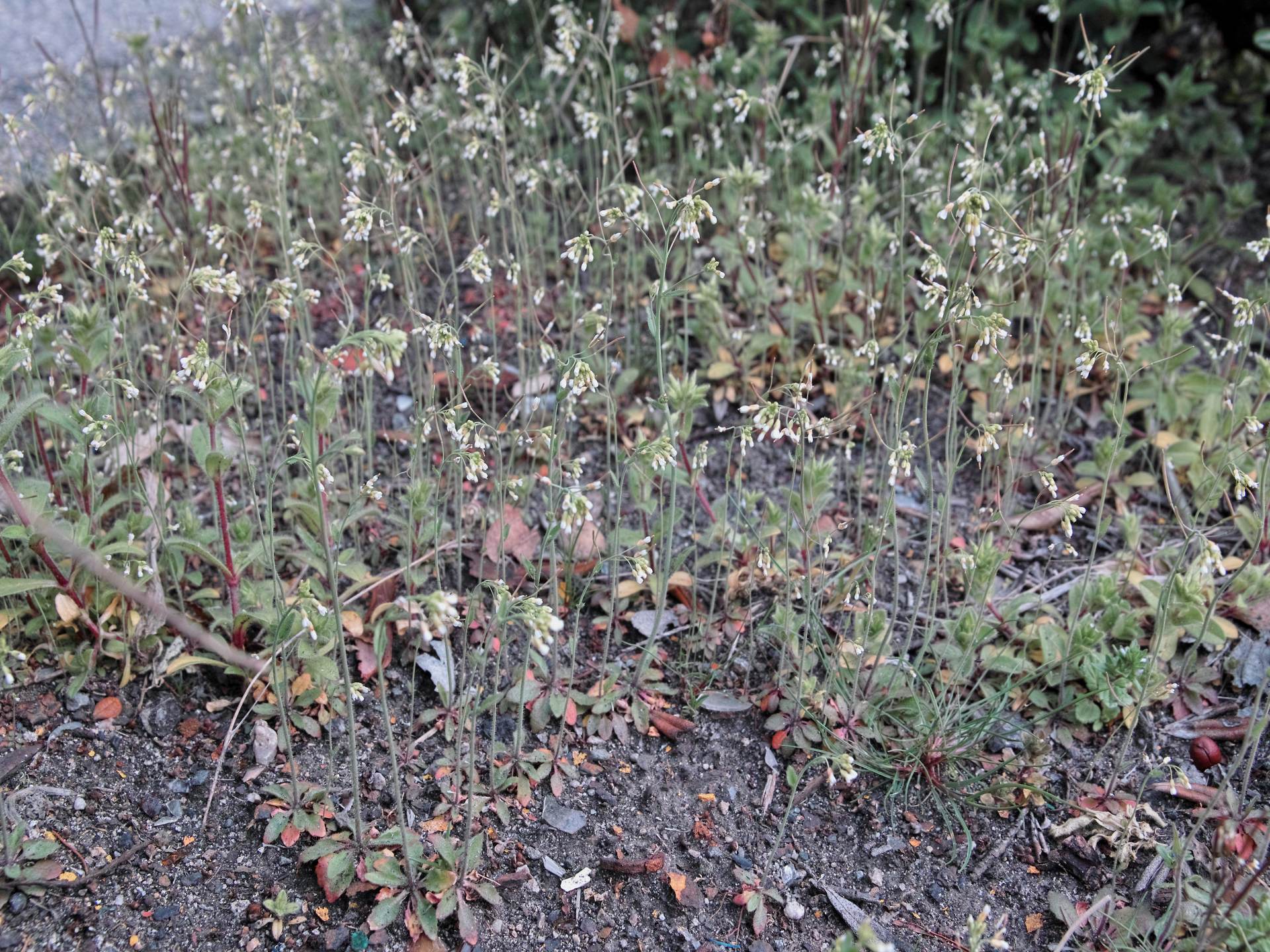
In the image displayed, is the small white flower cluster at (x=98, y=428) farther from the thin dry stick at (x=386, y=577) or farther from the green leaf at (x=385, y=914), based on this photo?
the green leaf at (x=385, y=914)

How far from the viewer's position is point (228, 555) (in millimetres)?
2869

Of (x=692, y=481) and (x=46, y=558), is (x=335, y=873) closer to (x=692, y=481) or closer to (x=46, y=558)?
(x=46, y=558)

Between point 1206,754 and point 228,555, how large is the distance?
9.26 ft

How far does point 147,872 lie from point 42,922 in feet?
0.76

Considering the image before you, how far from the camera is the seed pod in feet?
9.77

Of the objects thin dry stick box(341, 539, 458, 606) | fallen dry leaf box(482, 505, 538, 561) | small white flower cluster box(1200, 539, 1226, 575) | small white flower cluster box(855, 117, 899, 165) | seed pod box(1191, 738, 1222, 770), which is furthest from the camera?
fallen dry leaf box(482, 505, 538, 561)

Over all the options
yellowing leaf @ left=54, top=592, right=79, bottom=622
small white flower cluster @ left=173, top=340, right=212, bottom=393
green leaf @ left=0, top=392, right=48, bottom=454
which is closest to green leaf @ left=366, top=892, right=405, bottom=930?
yellowing leaf @ left=54, top=592, right=79, bottom=622

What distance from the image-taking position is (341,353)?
265 centimetres

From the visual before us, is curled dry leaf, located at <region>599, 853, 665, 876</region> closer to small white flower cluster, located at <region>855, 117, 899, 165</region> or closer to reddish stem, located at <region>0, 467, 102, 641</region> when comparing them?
reddish stem, located at <region>0, 467, 102, 641</region>

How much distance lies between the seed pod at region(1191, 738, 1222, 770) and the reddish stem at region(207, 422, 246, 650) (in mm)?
2774

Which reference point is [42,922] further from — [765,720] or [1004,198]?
[1004,198]

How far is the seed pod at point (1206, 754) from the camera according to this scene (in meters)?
2.98

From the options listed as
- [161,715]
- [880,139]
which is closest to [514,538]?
[161,715]

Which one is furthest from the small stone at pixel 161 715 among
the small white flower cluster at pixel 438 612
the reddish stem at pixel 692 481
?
the reddish stem at pixel 692 481
